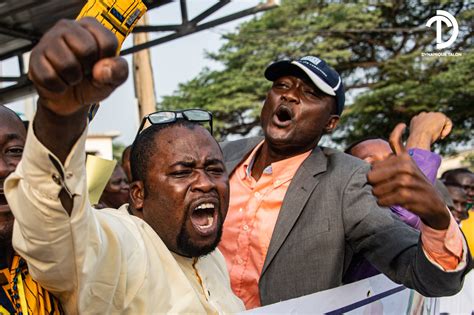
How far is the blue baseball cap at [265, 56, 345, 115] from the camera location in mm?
2787

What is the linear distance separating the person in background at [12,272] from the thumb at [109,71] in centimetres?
65

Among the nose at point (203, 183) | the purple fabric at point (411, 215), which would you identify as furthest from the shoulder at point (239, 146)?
the nose at point (203, 183)

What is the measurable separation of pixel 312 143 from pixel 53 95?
1.69 meters

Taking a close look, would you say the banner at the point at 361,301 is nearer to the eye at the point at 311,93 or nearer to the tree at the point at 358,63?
the eye at the point at 311,93

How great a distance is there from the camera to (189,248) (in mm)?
2100

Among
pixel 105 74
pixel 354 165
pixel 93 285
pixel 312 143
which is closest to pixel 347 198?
pixel 354 165

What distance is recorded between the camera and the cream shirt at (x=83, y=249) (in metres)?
1.42

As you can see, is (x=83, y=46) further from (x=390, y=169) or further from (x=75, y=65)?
(x=390, y=169)

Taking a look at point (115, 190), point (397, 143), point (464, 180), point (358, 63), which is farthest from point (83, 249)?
point (358, 63)

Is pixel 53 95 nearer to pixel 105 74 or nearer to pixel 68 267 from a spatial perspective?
pixel 105 74

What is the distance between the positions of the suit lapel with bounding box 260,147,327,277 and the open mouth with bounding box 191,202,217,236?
52 cm

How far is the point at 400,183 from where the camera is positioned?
1912mm

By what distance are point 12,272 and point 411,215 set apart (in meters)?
1.71

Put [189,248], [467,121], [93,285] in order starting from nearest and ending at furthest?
[93,285]
[189,248]
[467,121]
